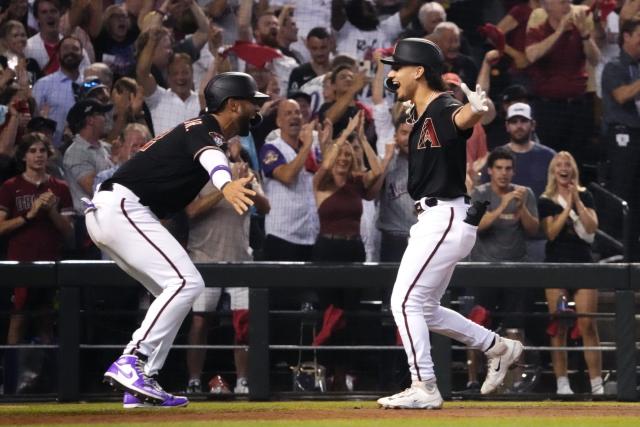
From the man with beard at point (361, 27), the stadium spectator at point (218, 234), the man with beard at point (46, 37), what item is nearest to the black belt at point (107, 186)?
the stadium spectator at point (218, 234)

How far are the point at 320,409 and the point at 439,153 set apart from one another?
1.81m

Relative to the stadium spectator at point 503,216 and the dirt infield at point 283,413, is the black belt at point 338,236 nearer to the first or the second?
the stadium spectator at point 503,216

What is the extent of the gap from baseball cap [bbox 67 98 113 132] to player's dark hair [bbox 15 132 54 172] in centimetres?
49

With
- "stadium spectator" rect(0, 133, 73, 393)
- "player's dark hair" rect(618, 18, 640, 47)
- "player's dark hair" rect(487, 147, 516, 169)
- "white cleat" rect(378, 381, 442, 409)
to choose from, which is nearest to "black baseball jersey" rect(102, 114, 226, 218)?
"white cleat" rect(378, 381, 442, 409)

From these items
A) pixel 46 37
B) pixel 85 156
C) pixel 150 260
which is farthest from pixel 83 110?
pixel 150 260

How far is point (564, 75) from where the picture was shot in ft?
37.0

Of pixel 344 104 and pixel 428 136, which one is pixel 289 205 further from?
pixel 428 136

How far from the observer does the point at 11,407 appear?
25.9 ft

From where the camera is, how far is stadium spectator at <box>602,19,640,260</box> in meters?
11.0

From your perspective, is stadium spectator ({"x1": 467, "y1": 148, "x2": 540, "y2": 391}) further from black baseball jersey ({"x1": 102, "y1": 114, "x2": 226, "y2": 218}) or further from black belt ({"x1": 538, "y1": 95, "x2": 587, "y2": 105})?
black baseball jersey ({"x1": 102, "y1": 114, "x2": 226, "y2": 218})

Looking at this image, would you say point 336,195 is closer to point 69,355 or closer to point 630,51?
point 69,355

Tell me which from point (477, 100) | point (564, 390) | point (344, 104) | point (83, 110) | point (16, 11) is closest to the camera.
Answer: point (477, 100)

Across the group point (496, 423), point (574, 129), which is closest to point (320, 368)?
point (496, 423)

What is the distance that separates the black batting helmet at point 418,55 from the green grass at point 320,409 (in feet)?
6.32
